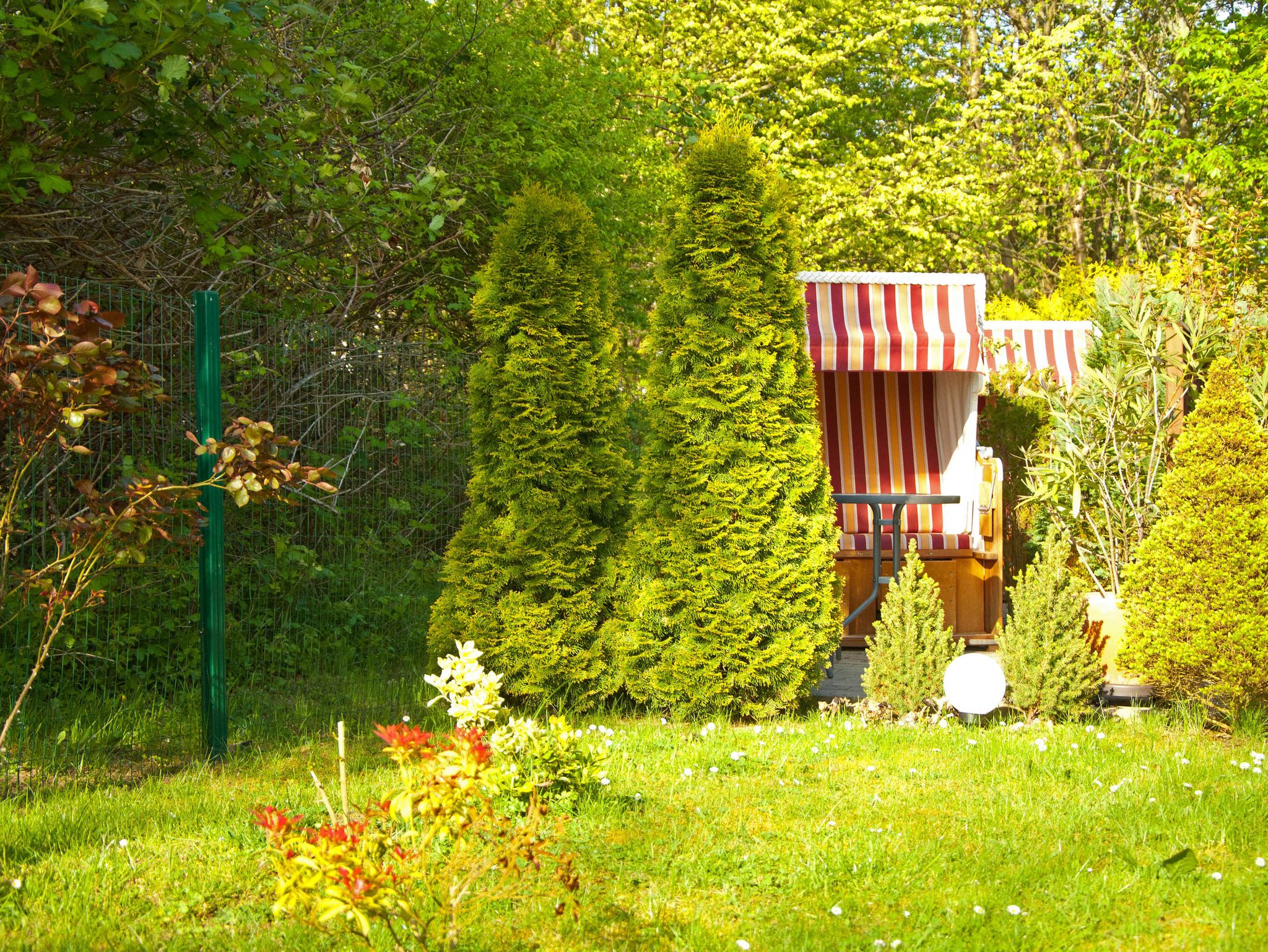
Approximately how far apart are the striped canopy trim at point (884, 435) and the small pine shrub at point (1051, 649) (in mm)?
4276

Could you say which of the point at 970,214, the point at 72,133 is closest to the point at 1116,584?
the point at 72,133

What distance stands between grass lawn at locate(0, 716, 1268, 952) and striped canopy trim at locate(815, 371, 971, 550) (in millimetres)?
5095

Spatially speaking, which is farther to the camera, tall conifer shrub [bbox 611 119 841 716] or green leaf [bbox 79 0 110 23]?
tall conifer shrub [bbox 611 119 841 716]

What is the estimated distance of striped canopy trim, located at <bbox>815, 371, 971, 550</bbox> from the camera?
10.4 metres

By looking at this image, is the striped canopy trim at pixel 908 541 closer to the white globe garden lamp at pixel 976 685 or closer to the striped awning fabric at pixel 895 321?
the striped awning fabric at pixel 895 321

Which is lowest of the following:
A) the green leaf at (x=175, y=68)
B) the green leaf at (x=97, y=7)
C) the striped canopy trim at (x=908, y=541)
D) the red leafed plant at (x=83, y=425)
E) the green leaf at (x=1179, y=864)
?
the green leaf at (x=1179, y=864)

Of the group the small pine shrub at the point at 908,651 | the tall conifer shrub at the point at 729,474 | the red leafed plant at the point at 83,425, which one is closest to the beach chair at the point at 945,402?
the small pine shrub at the point at 908,651

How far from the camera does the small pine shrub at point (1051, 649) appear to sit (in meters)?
5.91

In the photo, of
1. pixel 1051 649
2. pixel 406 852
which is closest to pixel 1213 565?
pixel 1051 649

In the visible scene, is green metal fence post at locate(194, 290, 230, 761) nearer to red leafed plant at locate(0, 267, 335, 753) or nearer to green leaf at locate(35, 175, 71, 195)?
red leafed plant at locate(0, 267, 335, 753)

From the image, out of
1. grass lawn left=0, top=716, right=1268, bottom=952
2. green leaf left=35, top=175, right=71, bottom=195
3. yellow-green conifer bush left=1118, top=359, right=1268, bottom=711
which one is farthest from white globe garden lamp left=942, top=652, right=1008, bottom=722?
green leaf left=35, top=175, right=71, bottom=195

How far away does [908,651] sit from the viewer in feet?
19.7

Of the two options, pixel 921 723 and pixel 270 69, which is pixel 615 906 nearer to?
pixel 921 723

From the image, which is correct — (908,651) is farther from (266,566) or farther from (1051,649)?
(266,566)
